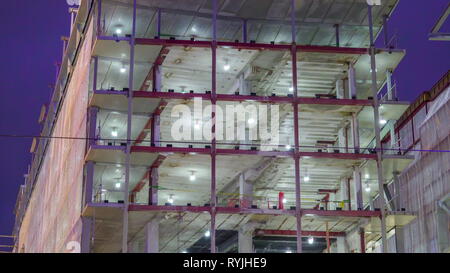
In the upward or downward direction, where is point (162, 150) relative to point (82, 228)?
upward
